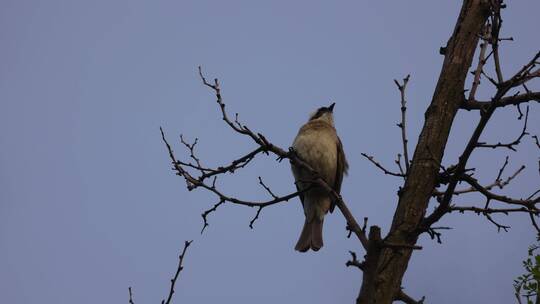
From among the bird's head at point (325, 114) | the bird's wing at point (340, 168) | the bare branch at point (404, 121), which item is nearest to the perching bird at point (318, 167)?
the bird's wing at point (340, 168)

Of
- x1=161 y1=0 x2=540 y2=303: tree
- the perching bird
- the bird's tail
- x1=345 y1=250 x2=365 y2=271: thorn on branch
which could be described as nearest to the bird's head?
the perching bird

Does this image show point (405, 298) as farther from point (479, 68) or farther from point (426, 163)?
point (479, 68)

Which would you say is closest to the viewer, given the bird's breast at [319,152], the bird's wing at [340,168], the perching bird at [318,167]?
the perching bird at [318,167]

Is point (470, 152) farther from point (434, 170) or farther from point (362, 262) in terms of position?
point (362, 262)

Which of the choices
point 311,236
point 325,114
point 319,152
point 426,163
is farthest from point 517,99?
point 325,114

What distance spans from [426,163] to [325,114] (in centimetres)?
466

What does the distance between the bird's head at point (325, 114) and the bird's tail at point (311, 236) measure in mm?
1884

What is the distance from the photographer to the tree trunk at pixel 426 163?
3090 millimetres

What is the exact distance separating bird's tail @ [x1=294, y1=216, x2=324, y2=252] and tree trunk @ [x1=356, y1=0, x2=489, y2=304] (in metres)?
2.54

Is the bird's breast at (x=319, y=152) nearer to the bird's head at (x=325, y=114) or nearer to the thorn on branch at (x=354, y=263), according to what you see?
the bird's head at (x=325, y=114)

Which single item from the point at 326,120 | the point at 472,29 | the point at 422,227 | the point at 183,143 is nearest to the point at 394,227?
the point at 422,227

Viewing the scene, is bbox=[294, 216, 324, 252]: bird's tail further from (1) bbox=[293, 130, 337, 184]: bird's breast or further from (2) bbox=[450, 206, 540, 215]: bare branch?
(2) bbox=[450, 206, 540, 215]: bare branch

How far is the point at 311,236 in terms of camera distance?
20.5 feet

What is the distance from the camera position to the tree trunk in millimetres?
3090
